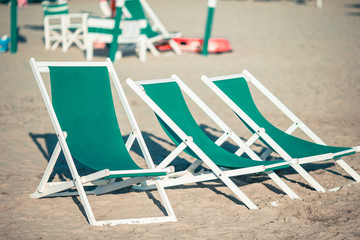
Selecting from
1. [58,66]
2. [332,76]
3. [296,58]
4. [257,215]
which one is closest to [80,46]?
[296,58]

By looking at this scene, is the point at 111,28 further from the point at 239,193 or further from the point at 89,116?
the point at 239,193

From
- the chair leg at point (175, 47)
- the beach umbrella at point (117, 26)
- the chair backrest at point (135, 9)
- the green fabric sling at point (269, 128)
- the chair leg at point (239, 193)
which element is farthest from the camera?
the chair leg at point (175, 47)

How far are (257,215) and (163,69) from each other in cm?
593

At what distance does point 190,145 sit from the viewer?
3797 millimetres

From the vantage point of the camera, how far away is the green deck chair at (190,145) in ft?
12.2

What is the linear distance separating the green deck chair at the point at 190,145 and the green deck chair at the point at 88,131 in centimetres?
23

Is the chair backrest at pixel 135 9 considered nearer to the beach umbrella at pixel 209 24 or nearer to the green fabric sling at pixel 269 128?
the beach umbrella at pixel 209 24

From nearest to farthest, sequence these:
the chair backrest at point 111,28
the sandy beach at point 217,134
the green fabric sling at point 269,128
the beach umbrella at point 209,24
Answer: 1. the sandy beach at point 217,134
2. the green fabric sling at point 269,128
3. the chair backrest at point 111,28
4. the beach umbrella at point 209,24

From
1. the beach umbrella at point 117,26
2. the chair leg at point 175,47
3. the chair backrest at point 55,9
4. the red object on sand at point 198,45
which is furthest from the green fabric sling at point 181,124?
the chair backrest at point 55,9

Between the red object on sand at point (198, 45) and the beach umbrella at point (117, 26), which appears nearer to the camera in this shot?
the beach umbrella at point (117, 26)

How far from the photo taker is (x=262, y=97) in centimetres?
764

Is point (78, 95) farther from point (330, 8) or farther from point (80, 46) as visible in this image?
point (330, 8)

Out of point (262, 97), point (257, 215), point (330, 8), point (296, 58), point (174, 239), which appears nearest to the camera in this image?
point (174, 239)

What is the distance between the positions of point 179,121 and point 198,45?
24.1 feet
